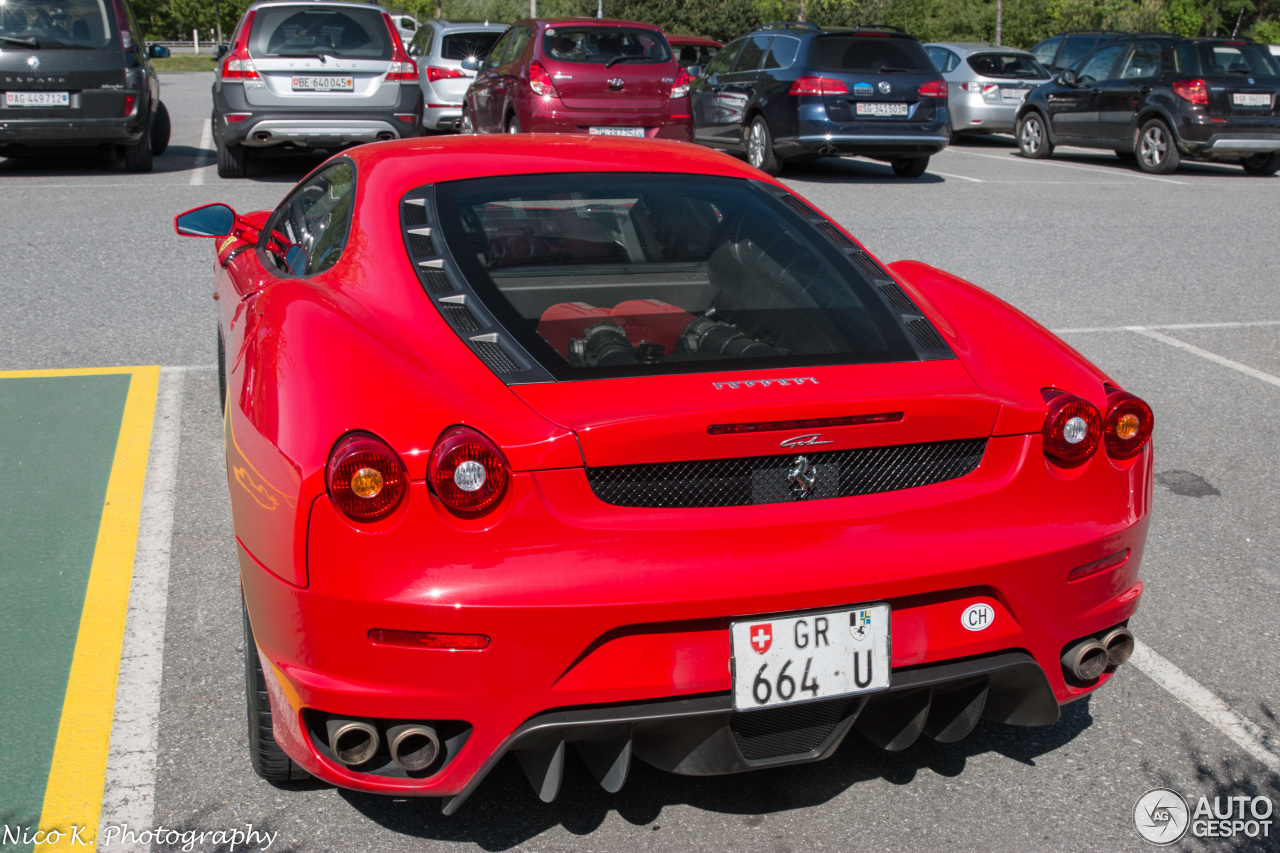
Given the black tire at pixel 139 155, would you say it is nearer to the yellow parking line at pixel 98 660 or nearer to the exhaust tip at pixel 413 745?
the yellow parking line at pixel 98 660

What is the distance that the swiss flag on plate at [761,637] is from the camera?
7.41ft

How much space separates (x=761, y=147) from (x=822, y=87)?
1.17 m

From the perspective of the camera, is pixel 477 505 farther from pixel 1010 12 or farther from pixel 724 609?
pixel 1010 12

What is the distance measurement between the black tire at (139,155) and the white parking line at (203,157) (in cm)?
47

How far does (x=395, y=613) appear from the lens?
217cm

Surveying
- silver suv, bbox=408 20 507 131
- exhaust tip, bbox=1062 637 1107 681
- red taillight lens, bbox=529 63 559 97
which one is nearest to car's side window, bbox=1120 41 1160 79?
red taillight lens, bbox=529 63 559 97

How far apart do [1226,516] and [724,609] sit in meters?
2.92

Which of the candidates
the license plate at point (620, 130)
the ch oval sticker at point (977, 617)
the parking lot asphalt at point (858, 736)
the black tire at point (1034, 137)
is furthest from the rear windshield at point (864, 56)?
the ch oval sticker at point (977, 617)

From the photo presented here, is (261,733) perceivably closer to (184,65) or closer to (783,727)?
(783,727)

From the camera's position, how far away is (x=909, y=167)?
1416 cm

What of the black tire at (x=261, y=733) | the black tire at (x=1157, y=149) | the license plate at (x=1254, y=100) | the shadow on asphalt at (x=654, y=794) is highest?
the license plate at (x=1254, y=100)

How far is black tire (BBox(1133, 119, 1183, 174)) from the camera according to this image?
1490 centimetres

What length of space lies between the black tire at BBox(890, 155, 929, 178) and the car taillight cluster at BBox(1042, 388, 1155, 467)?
11.9 m

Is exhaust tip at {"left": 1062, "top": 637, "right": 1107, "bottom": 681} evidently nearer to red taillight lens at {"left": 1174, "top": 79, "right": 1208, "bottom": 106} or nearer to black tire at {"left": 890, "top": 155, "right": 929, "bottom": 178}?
black tire at {"left": 890, "top": 155, "right": 929, "bottom": 178}
